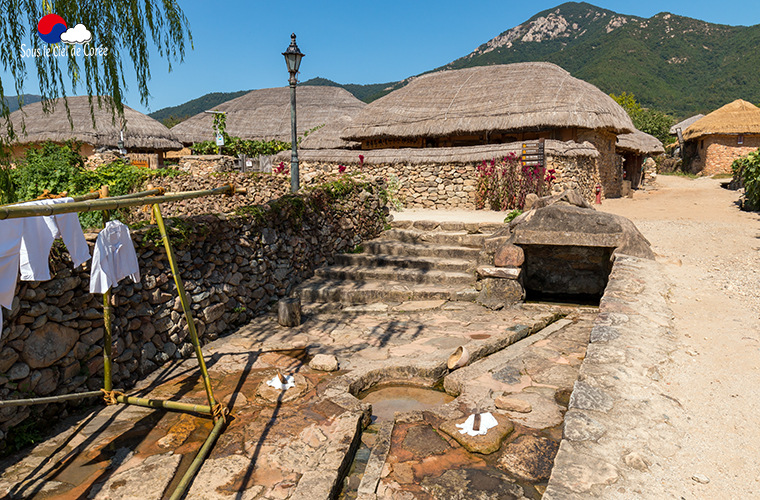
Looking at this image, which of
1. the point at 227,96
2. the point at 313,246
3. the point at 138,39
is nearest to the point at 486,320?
the point at 313,246

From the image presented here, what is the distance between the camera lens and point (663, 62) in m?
60.4

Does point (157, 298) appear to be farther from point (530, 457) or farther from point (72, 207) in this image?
point (530, 457)

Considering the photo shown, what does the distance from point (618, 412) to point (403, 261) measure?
5433mm

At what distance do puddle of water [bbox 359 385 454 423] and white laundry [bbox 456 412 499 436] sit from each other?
1.76 ft

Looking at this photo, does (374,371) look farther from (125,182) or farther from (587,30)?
(587,30)

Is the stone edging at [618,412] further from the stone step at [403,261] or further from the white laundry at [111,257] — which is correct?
the stone step at [403,261]

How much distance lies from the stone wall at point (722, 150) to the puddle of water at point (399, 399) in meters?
25.7

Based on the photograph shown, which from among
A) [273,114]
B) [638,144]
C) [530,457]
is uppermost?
[273,114]

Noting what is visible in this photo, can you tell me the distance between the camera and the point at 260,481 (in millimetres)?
3047

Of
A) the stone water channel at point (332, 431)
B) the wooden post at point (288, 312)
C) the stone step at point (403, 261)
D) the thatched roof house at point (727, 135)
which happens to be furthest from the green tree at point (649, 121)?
the wooden post at point (288, 312)

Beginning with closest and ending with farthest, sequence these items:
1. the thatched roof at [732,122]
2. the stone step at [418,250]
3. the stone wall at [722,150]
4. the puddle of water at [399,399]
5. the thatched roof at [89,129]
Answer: the puddle of water at [399,399] → the stone step at [418,250] → the thatched roof at [89,129] → the thatched roof at [732,122] → the stone wall at [722,150]

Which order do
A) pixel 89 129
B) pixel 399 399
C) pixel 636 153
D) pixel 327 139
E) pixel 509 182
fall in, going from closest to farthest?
pixel 399 399, pixel 509 182, pixel 327 139, pixel 636 153, pixel 89 129

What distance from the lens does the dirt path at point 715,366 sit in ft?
7.34

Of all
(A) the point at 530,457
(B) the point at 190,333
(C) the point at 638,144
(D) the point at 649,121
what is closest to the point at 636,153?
(C) the point at 638,144
